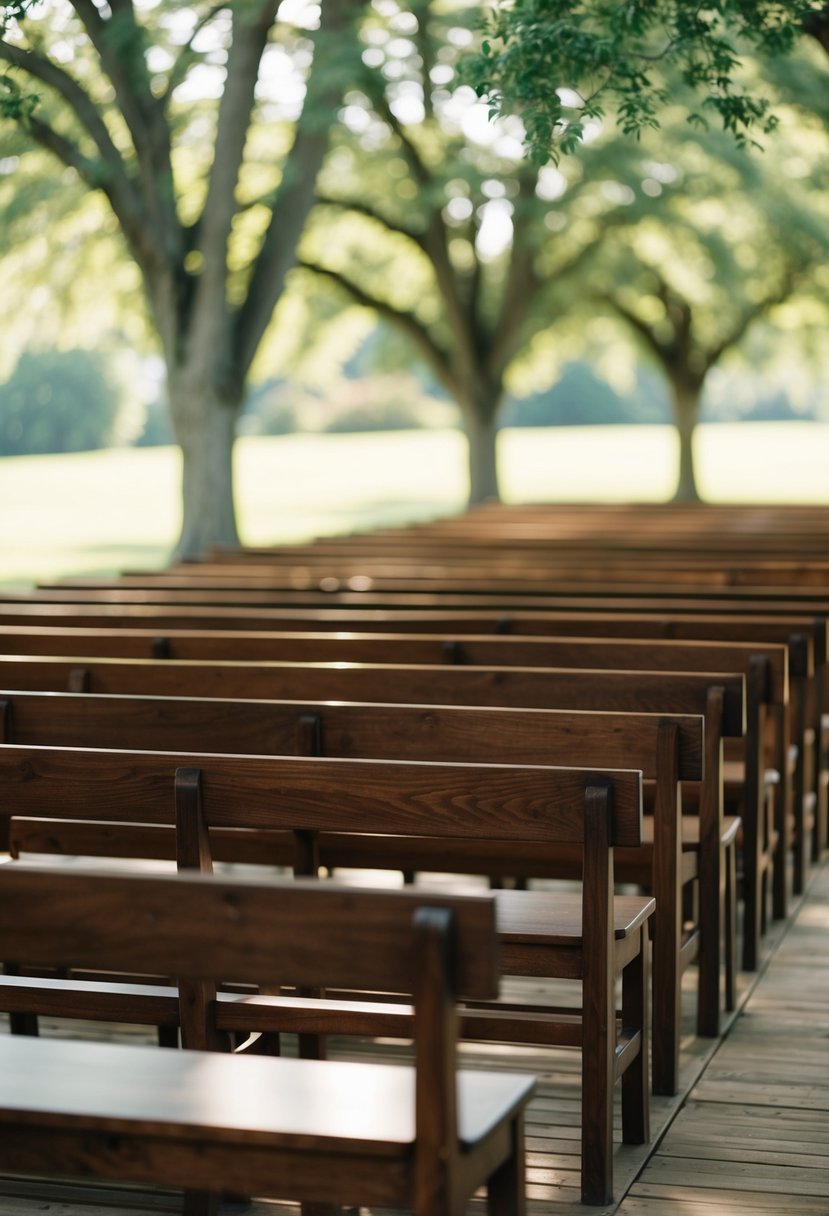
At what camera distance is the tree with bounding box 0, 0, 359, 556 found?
13516 mm

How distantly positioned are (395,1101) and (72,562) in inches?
1153

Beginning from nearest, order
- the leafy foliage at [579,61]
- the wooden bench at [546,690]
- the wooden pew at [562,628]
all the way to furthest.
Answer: the wooden bench at [546,690] < the leafy foliage at [579,61] < the wooden pew at [562,628]

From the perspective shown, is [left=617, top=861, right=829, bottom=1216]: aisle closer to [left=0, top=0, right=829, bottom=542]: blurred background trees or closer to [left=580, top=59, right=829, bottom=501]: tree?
[left=0, top=0, right=829, bottom=542]: blurred background trees

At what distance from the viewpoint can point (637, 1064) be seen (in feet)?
14.5

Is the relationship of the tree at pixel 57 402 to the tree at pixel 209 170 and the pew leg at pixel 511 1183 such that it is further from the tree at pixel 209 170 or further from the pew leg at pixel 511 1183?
the pew leg at pixel 511 1183

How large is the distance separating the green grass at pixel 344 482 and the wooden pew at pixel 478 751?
23.4 metres

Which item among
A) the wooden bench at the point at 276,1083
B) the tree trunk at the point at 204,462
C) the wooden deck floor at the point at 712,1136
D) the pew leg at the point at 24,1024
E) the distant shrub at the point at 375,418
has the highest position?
the distant shrub at the point at 375,418

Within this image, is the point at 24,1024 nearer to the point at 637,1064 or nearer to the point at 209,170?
the point at 637,1064

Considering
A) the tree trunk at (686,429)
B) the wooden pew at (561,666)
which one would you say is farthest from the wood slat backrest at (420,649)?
the tree trunk at (686,429)

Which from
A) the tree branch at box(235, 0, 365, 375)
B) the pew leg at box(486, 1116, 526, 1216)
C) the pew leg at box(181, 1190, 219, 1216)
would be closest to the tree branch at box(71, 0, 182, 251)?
the tree branch at box(235, 0, 365, 375)

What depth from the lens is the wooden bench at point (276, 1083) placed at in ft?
8.86

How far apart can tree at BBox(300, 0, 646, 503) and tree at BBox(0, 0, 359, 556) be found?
5.72 m

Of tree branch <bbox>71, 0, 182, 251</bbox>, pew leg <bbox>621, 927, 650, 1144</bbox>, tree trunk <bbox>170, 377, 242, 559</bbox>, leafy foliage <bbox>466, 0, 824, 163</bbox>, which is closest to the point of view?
pew leg <bbox>621, 927, 650, 1144</bbox>

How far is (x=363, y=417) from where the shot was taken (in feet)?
269
